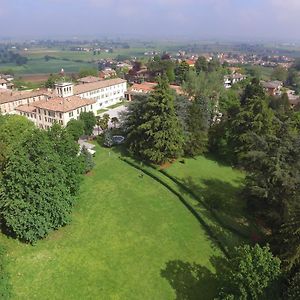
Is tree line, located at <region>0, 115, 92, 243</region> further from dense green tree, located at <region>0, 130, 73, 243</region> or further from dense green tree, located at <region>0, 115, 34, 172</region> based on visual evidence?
dense green tree, located at <region>0, 115, 34, 172</region>

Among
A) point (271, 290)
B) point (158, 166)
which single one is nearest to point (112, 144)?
point (158, 166)

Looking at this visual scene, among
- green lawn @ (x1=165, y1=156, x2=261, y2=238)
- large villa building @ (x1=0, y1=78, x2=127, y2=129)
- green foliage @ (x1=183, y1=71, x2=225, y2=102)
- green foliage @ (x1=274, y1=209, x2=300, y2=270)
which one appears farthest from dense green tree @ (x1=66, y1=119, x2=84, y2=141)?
green foliage @ (x1=274, y1=209, x2=300, y2=270)

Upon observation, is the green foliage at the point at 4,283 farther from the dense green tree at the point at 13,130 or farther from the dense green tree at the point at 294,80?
the dense green tree at the point at 294,80

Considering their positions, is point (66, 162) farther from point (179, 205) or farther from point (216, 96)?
point (216, 96)

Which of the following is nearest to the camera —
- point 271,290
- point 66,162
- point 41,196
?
point 271,290

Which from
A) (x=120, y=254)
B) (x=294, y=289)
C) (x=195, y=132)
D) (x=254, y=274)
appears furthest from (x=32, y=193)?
(x=195, y=132)

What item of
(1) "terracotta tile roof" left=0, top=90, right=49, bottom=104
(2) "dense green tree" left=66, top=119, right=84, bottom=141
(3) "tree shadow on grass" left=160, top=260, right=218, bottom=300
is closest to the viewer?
(3) "tree shadow on grass" left=160, top=260, right=218, bottom=300

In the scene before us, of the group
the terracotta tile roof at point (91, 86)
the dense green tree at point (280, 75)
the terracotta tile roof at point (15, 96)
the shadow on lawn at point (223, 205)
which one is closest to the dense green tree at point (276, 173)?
the shadow on lawn at point (223, 205)
